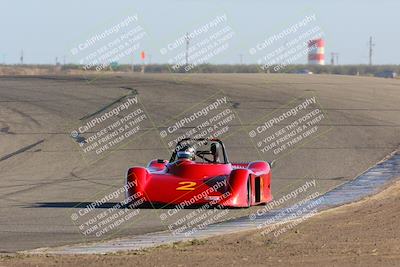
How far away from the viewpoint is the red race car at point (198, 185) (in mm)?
17047

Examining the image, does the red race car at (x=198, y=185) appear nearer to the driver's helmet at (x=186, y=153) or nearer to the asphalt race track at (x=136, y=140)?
the driver's helmet at (x=186, y=153)

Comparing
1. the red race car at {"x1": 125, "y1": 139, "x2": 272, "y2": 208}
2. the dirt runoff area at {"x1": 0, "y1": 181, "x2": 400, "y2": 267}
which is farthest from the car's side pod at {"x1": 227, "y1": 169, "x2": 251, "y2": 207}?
the dirt runoff area at {"x1": 0, "y1": 181, "x2": 400, "y2": 267}

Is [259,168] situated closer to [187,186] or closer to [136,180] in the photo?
[187,186]

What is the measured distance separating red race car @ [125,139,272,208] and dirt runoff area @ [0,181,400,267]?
9.16 ft

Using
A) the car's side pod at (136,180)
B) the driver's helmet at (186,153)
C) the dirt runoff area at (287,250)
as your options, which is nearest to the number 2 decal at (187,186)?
the car's side pod at (136,180)

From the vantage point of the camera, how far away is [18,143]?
27.3m

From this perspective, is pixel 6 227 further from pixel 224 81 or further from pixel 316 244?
pixel 224 81

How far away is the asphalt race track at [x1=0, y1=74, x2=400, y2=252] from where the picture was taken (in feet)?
54.2

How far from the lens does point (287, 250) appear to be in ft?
38.2

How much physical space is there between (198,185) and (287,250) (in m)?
5.65

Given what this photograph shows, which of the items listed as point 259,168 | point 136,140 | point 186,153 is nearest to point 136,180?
point 186,153

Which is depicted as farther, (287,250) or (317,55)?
(317,55)

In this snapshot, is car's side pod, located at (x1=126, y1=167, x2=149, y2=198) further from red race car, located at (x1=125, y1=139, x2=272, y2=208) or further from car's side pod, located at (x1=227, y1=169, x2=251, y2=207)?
car's side pod, located at (x1=227, y1=169, x2=251, y2=207)

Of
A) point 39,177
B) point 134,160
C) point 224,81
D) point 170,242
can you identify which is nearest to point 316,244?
point 170,242
